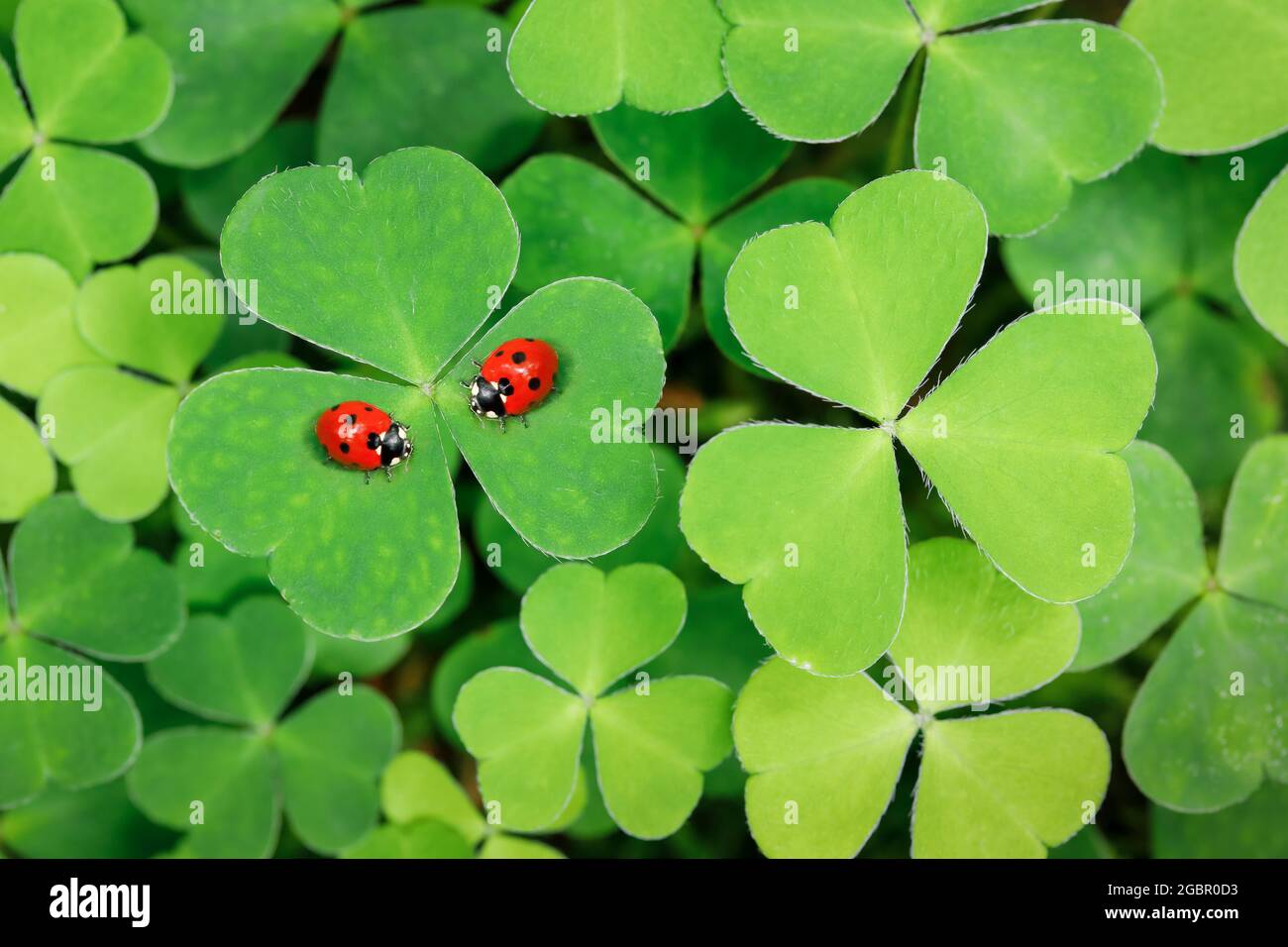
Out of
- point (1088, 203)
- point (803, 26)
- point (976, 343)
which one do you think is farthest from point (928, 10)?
point (976, 343)

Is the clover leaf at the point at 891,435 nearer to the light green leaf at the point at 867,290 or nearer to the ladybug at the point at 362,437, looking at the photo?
the light green leaf at the point at 867,290

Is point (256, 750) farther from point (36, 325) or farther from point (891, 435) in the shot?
point (891, 435)

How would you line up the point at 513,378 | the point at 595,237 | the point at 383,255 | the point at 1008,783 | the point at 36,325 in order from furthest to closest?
the point at 36,325 < the point at 595,237 < the point at 1008,783 < the point at 383,255 < the point at 513,378

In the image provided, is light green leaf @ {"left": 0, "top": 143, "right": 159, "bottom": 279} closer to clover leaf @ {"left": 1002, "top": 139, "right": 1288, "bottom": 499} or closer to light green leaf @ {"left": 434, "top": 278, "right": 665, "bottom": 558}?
light green leaf @ {"left": 434, "top": 278, "right": 665, "bottom": 558}

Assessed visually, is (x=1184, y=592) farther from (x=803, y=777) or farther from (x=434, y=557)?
(x=434, y=557)

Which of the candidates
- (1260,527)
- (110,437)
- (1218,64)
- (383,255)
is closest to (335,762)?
(110,437)

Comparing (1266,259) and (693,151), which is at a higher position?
(693,151)

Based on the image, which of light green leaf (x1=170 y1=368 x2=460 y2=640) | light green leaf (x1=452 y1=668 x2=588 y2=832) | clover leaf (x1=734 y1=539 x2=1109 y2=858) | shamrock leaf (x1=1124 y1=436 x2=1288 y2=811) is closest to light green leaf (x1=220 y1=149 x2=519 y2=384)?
light green leaf (x1=170 y1=368 x2=460 y2=640)
